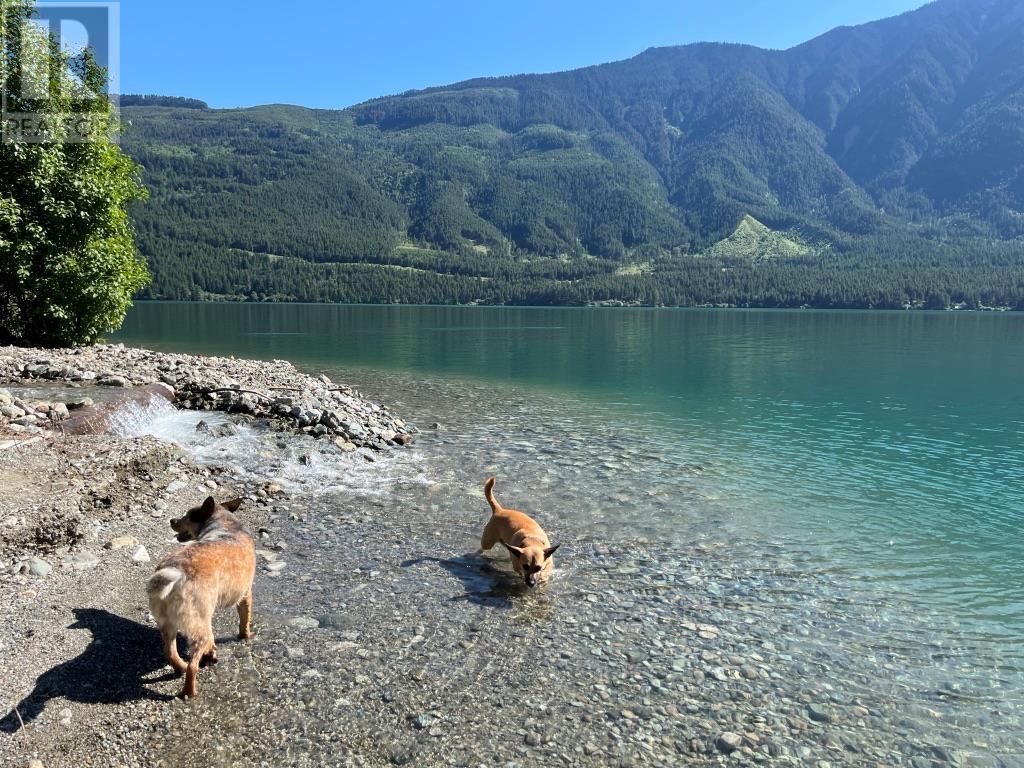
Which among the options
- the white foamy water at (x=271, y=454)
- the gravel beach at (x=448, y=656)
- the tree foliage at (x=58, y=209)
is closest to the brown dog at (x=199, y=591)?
the gravel beach at (x=448, y=656)

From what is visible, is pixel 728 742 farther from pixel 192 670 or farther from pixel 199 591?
pixel 199 591

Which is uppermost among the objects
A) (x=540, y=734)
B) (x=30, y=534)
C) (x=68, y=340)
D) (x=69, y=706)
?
(x=68, y=340)

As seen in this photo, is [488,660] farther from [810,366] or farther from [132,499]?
[810,366]

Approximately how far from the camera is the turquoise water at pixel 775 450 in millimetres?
13516

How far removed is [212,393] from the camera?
21.7 meters

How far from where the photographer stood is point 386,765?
21.4 feet

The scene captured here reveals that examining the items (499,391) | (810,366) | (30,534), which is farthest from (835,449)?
(810,366)

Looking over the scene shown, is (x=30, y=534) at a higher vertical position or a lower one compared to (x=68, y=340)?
lower

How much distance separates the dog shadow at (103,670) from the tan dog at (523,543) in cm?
511

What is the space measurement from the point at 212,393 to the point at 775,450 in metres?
18.9

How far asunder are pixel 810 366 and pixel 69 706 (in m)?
57.8

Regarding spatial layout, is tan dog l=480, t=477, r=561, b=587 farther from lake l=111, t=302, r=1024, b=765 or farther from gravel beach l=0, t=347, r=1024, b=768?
lake l=111, t=302, r=1024, b=765

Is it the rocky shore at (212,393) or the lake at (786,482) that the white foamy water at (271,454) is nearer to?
the lake at (786,482)

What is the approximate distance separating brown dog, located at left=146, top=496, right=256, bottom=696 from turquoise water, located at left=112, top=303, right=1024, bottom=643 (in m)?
Answer: 7.79
